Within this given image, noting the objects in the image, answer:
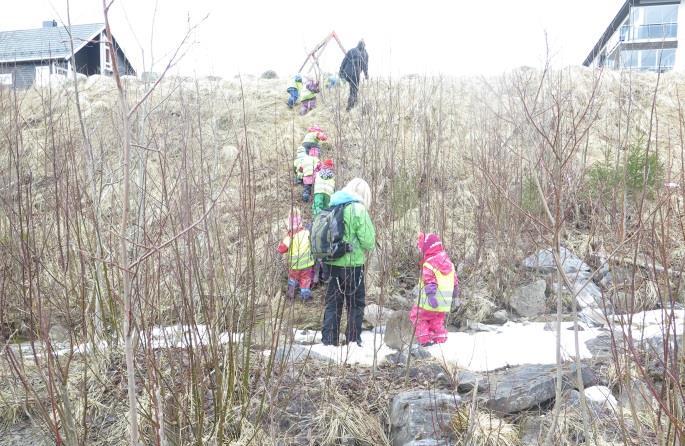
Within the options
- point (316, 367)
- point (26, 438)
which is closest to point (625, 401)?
point (316, 367)

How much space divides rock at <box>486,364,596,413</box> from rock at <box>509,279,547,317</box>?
82.0 inches

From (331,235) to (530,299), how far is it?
2609 mm

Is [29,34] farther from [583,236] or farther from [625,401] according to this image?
[625,401]

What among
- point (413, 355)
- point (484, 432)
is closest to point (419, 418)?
point (484, 432)

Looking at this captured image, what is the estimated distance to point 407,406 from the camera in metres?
2.61

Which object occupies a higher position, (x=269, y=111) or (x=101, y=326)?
(x=269, y=111)

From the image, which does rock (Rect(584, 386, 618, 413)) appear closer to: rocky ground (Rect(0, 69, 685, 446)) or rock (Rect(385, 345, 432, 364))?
rocky ground (Rect(0, 69, 685, 446))

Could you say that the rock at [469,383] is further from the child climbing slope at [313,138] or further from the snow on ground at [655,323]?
the child climbing slope at [313,138]

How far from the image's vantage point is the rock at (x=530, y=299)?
5.11m

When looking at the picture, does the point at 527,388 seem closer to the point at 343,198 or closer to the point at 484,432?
the point at 484,432

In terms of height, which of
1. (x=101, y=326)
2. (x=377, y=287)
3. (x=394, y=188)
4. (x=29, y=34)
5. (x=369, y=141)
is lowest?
(x=377, y=287)

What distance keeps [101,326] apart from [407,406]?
1.83 metres

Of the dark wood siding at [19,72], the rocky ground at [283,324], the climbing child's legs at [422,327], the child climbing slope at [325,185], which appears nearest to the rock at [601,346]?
the rocky ground at [283,324]

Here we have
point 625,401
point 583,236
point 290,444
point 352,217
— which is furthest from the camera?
point 583,236
